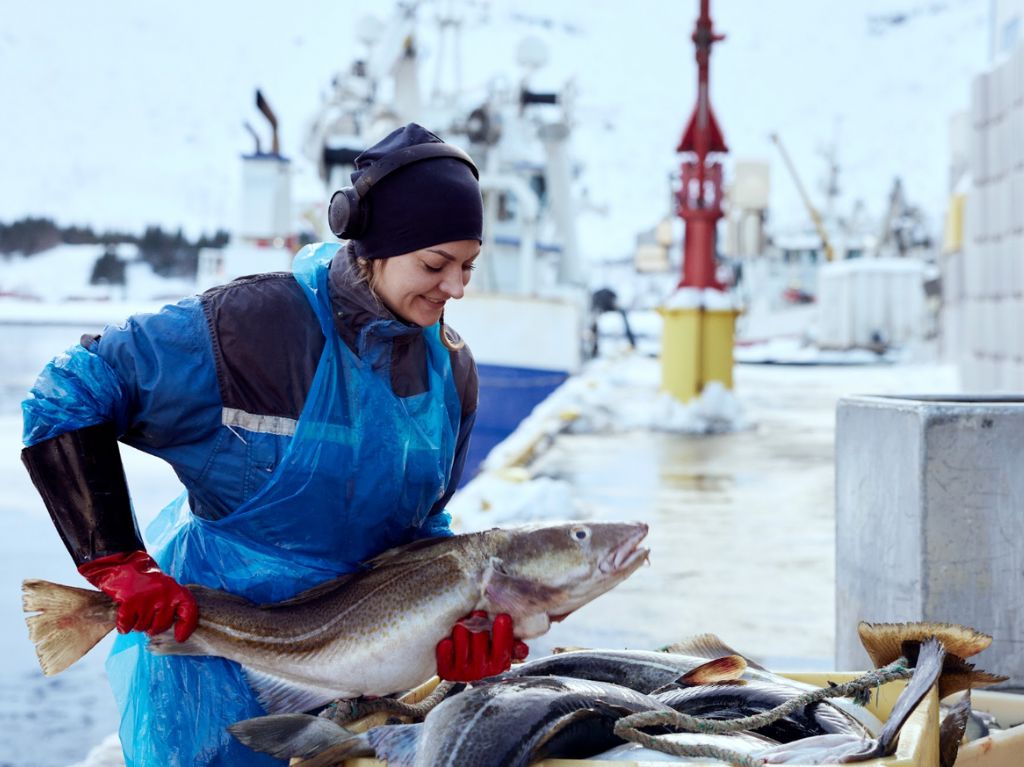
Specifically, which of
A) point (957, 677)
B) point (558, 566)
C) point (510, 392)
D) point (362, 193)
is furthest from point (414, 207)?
point (510, 392)

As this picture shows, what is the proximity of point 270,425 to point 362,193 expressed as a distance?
507mm

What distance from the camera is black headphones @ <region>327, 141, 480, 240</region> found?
2541 millimetres

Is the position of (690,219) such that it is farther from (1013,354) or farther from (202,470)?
(202,470)

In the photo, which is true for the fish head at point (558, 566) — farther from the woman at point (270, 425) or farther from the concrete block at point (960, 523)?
the concrete block at point (960, 523)

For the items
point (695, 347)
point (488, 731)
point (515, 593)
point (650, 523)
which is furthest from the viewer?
point (695, 347)

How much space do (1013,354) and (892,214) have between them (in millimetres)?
42452

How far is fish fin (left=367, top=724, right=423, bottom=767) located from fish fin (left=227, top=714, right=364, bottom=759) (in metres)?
0.03

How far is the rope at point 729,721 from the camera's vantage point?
2186 millimetres

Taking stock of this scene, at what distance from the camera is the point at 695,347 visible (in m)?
14.0

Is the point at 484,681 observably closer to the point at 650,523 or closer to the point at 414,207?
the point at 414,207

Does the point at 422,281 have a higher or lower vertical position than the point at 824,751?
higher

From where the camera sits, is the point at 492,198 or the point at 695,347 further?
the point at 492,198

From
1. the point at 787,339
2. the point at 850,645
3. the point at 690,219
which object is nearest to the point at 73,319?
the point at 787,339

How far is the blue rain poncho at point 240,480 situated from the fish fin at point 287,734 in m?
0.14
